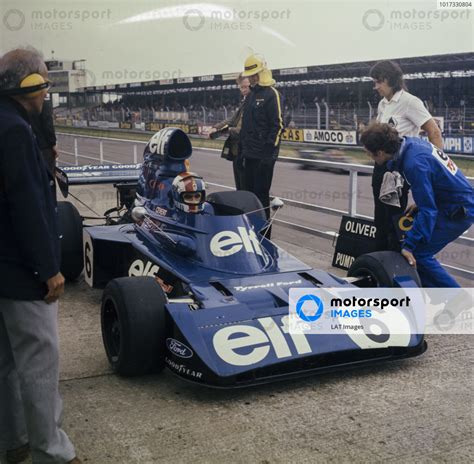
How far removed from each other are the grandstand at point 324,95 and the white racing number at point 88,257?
1168 cm

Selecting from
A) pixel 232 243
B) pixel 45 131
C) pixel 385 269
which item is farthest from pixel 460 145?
pixel 232 243

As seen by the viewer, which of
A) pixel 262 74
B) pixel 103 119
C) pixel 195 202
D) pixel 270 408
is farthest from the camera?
pixel 103 119

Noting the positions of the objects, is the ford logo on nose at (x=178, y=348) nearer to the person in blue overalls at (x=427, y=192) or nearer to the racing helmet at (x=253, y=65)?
the person in blue overalls at (x=427, y=192)

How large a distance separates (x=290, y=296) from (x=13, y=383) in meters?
1.88

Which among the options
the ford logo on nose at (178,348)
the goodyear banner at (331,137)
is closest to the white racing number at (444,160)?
the ford logo on nose at (178,348)

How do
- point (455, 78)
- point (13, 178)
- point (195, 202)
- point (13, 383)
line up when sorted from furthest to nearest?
1. point (455, 78)
2. point (195, 202)
3. point (13, 383)
4. point (13, 178)

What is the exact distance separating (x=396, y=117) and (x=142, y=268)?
2250 mm

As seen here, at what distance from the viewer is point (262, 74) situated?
23.8ft

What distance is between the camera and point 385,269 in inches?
187

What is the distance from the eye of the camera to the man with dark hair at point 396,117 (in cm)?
545

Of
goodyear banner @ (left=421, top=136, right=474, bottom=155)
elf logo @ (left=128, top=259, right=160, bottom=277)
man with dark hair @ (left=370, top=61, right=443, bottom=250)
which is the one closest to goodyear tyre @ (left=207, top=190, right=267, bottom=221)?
elf logo @ (left=128, top=259, right=160, bottom=277)

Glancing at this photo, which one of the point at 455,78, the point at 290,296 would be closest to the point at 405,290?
the point at 290,296

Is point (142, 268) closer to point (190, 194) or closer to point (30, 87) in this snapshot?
point (190, 194)

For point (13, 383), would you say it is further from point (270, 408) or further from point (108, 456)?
point (270, 408)
